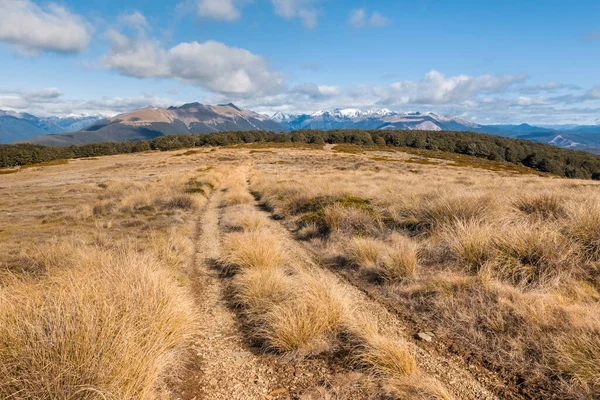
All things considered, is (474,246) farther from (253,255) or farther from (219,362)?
(219,362)

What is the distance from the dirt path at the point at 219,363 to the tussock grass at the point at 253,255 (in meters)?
1.01

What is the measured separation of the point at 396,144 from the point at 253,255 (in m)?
121

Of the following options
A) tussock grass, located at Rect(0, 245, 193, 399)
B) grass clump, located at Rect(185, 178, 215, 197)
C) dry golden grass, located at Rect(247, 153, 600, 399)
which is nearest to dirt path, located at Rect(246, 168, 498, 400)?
dry golden grass, located at Rect(247, 153, 600, 399)

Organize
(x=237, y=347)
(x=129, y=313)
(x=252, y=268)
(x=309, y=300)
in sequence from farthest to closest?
(x=252, y=268), (x=309, y=300), (x=237, y=347), (x=129, y=313)

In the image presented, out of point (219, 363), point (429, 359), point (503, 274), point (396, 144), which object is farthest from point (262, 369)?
point (396, 144)

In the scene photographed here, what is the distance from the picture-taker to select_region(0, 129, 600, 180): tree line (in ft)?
300

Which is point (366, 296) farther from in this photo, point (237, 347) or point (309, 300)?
point (237, 347)

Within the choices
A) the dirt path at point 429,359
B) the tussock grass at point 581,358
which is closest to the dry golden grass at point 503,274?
the tussock grass at point 581,358

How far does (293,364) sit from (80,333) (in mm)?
2738

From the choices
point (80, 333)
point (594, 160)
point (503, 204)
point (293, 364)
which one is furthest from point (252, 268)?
point (594, 160)

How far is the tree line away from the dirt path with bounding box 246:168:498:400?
107 m

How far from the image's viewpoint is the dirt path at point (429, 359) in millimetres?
3576

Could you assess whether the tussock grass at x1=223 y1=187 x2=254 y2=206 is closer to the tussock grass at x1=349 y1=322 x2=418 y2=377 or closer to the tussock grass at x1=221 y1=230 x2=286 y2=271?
the tussock grass at x1=221 y1=230 x2=286 y2=271

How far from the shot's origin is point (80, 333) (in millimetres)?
3225
